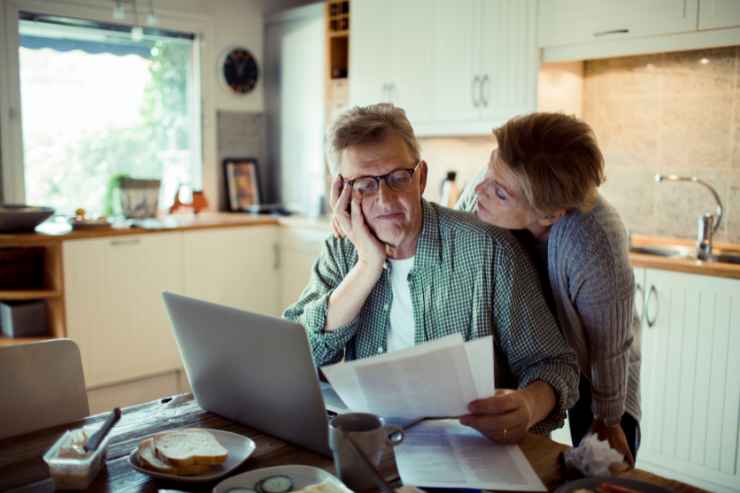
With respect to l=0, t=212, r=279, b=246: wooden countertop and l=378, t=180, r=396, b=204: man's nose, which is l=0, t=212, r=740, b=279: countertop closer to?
l=0, t=212, r=279, b=246: wooden countertop

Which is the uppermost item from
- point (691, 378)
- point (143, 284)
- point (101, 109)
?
point (101, 109)

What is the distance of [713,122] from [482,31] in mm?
1150

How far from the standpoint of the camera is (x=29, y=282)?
11.6ft

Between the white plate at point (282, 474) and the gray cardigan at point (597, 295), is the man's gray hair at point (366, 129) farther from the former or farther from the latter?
the white plate at point (282, 474)

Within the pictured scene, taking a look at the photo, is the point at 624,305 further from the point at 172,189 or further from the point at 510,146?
the point at 172,189

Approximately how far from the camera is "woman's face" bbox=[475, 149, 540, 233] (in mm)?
1559

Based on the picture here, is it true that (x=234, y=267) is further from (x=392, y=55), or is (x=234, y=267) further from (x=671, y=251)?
(x=671, y=251)

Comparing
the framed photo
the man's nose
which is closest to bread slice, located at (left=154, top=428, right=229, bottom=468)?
the man's nose

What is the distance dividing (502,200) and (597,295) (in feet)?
0.96

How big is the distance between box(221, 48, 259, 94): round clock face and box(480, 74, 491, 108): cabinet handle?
6.09 ft

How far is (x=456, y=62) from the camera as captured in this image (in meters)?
3.64

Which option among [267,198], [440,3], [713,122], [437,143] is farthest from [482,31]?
[267,198]

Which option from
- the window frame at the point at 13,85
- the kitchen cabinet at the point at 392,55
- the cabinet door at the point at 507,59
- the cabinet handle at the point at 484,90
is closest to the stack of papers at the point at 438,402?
the cabinet door at the point at 507,59

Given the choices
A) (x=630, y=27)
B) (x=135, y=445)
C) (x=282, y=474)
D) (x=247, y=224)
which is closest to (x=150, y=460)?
(x=135, y=445)
